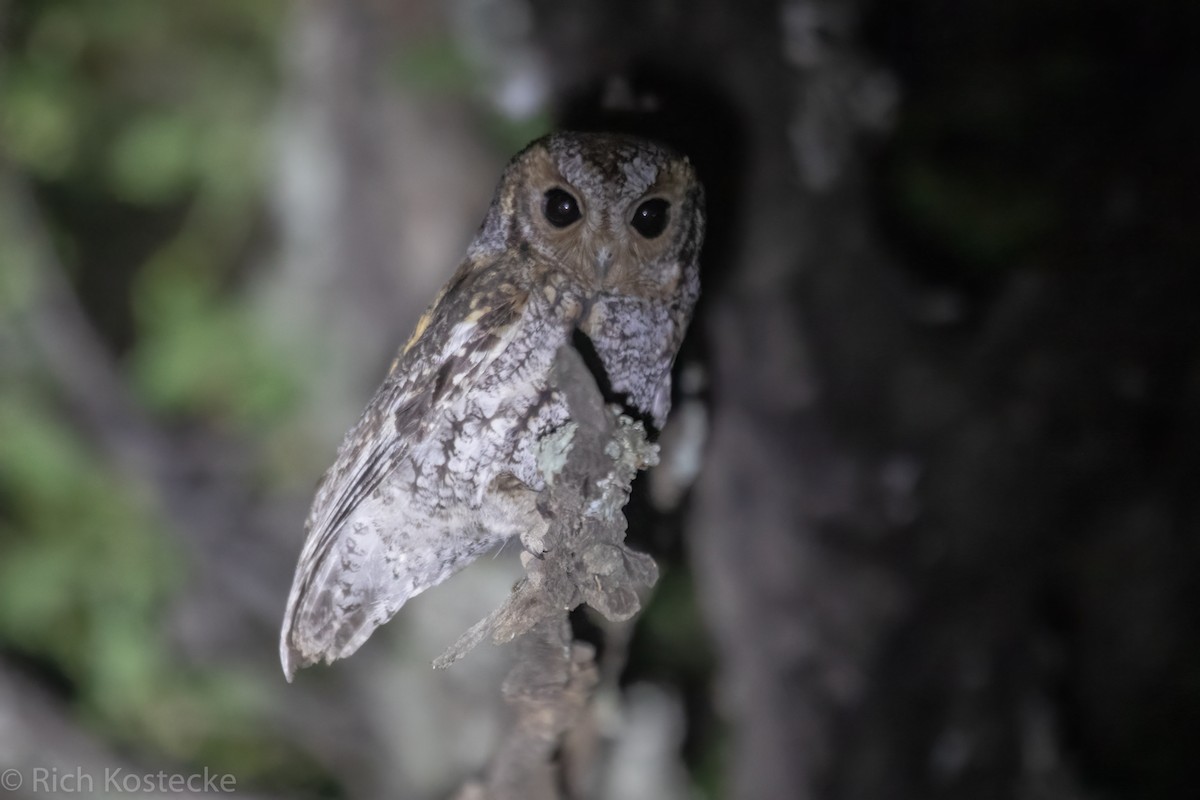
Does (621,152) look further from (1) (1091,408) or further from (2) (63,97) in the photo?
(2) (63,97)

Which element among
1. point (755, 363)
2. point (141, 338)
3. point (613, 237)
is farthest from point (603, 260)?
point (141, 338)

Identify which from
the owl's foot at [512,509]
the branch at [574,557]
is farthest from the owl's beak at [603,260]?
the owl's foot at [512,509]

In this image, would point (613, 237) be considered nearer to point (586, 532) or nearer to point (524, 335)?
point (524, 335)

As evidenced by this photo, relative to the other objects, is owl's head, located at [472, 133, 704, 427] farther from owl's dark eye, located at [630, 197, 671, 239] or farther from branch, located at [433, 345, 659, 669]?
branch, located at [433, 345, 659, 669]

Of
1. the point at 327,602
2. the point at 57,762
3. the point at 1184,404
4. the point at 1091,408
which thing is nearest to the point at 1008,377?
the point at 1091,408

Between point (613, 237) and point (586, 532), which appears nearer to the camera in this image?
point (586, 532)

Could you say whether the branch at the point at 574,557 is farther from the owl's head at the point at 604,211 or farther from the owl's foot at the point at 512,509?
the owl's head at the point at 604,211

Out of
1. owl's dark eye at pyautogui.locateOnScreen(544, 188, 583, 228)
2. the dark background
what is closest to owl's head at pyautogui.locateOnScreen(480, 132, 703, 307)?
owl's dark eye at pyautogui.locateOnScreen(544, 188, 583, 228)
